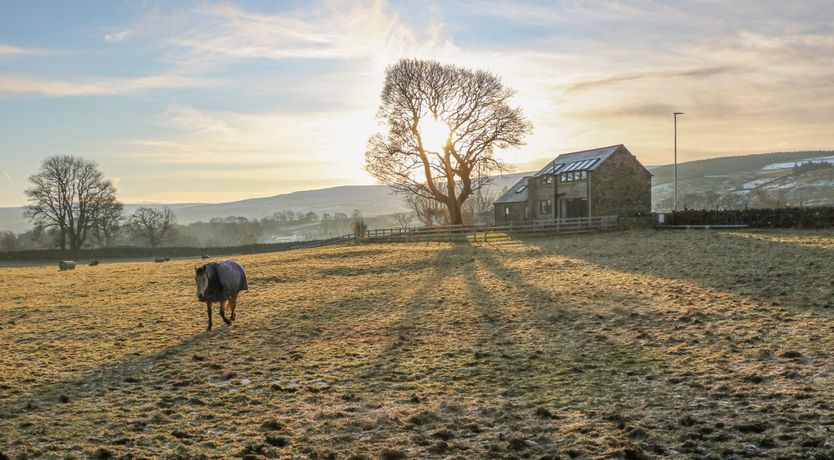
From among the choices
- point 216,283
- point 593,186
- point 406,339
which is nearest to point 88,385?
point 216,283

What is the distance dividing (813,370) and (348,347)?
8.23m

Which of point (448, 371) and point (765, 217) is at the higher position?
point (765, 217)

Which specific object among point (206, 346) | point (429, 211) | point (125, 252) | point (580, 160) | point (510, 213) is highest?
point (580, 160)

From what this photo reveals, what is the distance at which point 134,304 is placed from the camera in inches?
745

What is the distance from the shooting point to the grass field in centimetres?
600

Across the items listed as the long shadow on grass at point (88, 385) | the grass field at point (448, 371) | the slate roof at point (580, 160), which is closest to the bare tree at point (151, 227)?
the slate roof at point (580, 160)

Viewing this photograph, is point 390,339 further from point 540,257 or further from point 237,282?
point 540,257

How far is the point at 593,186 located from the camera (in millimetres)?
49969

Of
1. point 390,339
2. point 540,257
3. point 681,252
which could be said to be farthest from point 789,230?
point 390,339

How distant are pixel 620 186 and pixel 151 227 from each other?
2855 inches

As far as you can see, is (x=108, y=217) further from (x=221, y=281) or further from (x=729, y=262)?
(x=729, y=262)

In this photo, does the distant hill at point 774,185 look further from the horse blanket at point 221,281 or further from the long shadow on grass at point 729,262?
the horse blanket at point 221,281

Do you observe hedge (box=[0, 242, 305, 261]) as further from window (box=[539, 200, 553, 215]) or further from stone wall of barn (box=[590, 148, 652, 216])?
stone wall of barn (box=[590, 148, 652, 216])

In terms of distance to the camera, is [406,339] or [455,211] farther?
[455,211]
